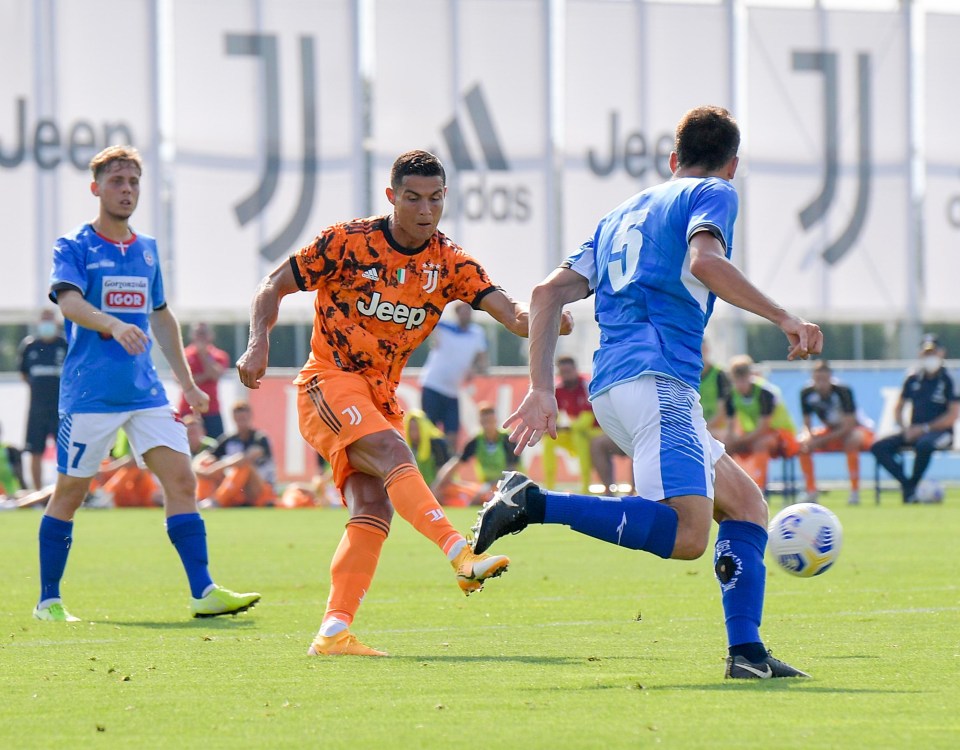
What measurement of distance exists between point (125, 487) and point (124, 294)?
13.1 m

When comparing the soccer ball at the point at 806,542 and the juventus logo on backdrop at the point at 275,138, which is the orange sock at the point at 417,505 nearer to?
the soccer ball at the point at 806,542

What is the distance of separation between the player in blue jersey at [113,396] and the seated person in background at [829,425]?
13047 mm

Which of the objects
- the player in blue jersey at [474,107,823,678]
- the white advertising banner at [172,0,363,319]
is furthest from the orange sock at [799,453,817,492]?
the player in blue jersey at [474,107,823,678]

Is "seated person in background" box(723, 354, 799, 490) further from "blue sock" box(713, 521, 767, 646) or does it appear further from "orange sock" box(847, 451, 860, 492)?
"blue sock" box(713, 521, 767, 646)

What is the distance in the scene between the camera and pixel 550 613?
8227 millimetres

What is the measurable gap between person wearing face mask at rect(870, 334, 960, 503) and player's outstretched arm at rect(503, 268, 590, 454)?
14782 millimetres

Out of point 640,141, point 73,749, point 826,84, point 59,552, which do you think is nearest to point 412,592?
point 59,552

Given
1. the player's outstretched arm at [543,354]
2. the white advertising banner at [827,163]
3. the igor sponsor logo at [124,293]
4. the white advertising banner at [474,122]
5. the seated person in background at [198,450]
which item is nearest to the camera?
the player's outstretched arm at [543,354]

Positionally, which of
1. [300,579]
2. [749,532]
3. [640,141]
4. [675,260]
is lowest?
[300,579]

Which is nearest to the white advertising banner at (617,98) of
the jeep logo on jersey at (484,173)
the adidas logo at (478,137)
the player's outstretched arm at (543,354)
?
the jeep logo on jersey at (484,173)

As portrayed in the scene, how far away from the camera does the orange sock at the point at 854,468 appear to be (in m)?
20.4

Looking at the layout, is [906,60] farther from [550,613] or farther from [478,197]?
[550,613]

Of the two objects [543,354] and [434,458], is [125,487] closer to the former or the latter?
[434,458]

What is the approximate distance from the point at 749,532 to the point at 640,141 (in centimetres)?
2415
